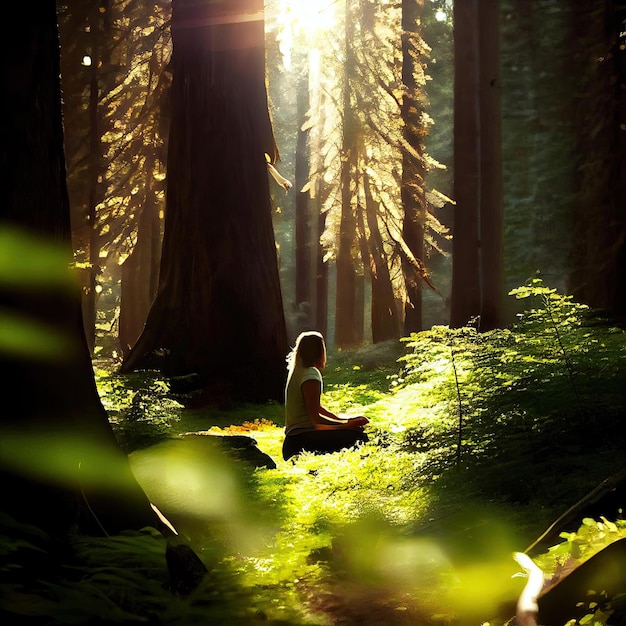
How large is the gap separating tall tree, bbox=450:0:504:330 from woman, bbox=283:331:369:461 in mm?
6369

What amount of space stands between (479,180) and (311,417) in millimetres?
7638

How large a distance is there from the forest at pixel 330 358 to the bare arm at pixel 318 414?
0.17 metres

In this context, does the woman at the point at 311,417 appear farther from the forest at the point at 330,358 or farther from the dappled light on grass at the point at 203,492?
the dappled light on grass at the point at 203,492

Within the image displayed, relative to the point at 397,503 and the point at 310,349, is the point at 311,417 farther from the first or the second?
the point at 397,503

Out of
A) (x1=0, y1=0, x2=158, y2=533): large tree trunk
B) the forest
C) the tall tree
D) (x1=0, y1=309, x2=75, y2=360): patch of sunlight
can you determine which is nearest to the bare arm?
the forest

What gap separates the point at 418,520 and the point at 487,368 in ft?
7.92

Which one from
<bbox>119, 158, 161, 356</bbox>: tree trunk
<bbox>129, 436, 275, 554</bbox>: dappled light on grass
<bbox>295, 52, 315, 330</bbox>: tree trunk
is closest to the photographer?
<bbox>129, 436, 275, 554</bbox>: dappled light on grass

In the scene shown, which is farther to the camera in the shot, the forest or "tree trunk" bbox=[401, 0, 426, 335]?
"tree trunk" bbox=[401, 0, 426, 335]

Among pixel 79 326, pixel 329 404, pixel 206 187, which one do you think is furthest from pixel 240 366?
pixel 79 326

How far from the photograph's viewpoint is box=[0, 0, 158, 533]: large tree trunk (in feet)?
12.6

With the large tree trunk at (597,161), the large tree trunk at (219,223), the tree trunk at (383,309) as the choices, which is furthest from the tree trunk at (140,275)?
the large tree trunk at (597,161)

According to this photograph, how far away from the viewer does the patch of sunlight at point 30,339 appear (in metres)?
3.86

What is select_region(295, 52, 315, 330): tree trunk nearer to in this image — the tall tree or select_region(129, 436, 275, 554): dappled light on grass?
the tall tree

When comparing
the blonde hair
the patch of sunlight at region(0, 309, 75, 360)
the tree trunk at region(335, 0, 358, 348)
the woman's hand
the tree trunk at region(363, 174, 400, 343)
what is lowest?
the tree trunk at region(363, 174, 400, 343)
